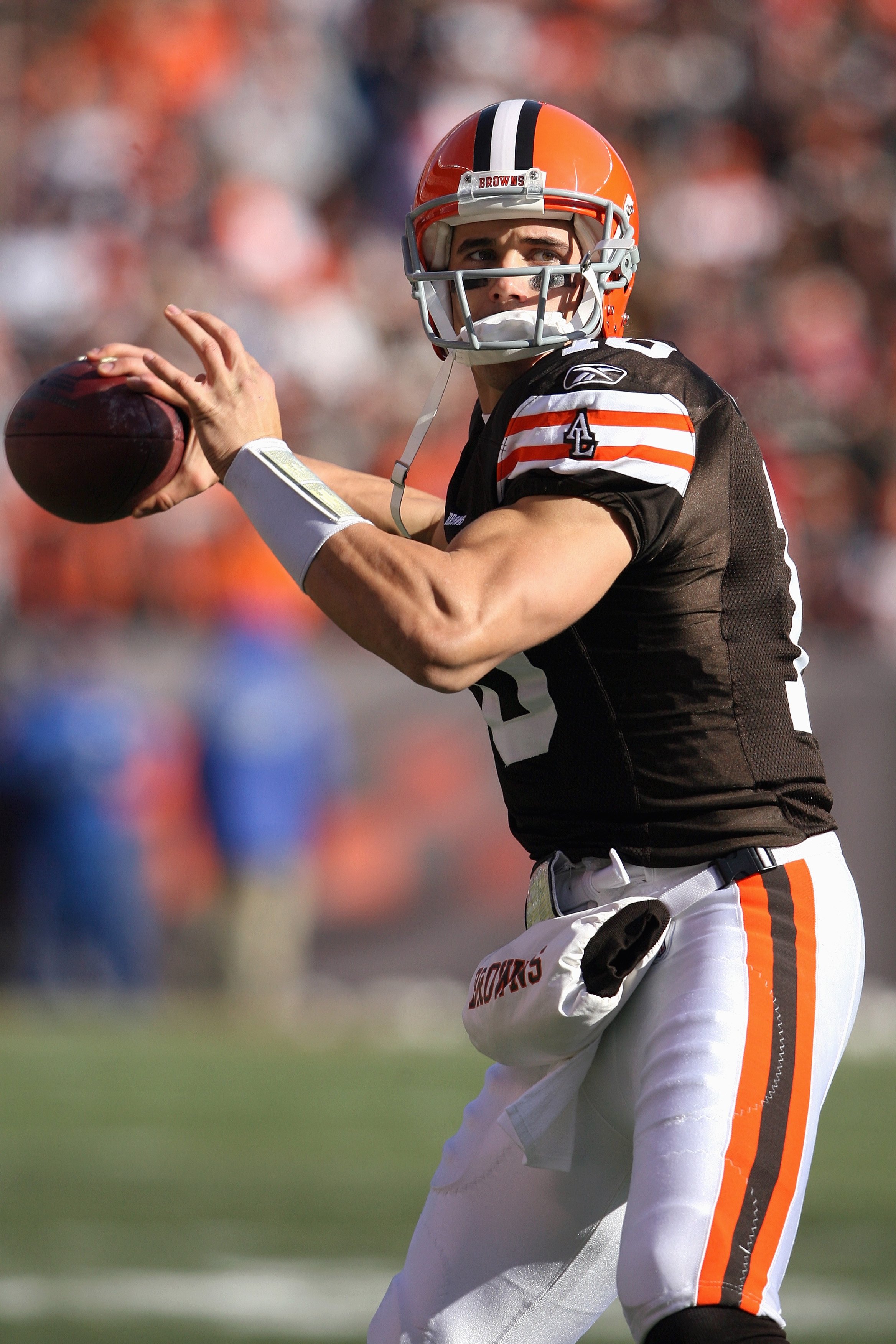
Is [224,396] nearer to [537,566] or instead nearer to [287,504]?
[287,504]

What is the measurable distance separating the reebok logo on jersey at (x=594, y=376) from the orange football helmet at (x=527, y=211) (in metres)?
0.18

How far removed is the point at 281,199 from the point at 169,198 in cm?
58

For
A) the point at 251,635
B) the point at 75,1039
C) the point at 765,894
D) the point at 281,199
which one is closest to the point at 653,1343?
the point at 765,894

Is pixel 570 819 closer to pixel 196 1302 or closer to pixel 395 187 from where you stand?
pixel 196 1302

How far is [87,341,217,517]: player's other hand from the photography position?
96.0 inches

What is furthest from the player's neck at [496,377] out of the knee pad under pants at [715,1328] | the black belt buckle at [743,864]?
the knee pad under pants at [715,1328]

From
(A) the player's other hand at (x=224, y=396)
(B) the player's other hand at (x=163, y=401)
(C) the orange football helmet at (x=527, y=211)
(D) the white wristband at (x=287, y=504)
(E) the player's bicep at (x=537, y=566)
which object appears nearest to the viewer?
(E) the player's bicep at (x=537, y=566)

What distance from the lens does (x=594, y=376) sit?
2.04m

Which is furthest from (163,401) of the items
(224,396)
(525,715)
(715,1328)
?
(715,1328)

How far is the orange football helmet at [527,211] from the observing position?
2.28 meters

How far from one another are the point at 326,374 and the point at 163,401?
594 cm

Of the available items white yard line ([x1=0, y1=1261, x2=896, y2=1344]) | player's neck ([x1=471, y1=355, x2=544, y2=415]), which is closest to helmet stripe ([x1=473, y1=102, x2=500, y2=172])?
player's neck ([x1=471, y1=355, x2=544, y2=415])

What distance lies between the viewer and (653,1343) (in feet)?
→ 5.97

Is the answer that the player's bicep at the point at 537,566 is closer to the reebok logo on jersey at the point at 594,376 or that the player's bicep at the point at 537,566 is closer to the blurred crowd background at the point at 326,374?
the reebok logo on jersey at the point at 594,376
